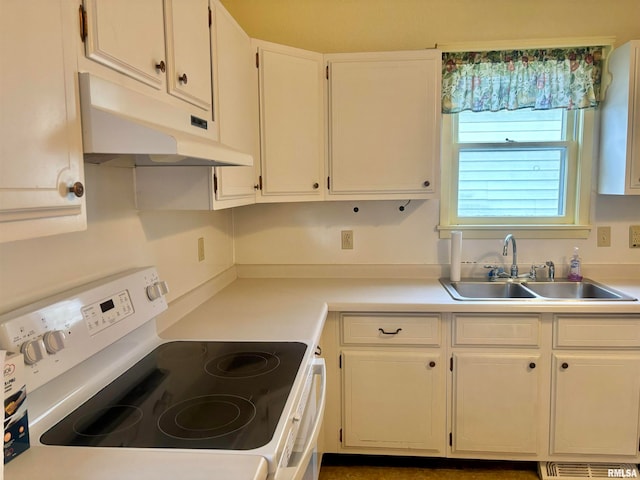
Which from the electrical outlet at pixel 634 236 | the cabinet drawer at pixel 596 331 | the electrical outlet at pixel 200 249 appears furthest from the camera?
the electrical outlet at pixel 634 236

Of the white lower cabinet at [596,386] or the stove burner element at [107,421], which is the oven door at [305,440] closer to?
the stove burner element at [107,421]

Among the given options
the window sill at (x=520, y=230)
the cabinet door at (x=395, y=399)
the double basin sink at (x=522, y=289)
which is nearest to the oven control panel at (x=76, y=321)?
the cabinet door at (x=395, y=399)

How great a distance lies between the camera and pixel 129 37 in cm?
109

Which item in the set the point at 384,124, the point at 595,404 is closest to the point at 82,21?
the point at 384,124

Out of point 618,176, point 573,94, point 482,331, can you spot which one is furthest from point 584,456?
point 573,94

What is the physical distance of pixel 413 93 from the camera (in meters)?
2.29

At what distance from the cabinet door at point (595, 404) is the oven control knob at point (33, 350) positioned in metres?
2.05

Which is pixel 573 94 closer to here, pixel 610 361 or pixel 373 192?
pixel 373 192

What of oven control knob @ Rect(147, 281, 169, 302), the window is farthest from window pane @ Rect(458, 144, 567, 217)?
oven control knob @ Rect(147, 281, 169, 302)

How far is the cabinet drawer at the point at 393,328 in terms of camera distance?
84.5 inches

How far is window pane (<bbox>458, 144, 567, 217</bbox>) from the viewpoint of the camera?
→ 8.57ft

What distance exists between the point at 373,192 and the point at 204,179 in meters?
1.03

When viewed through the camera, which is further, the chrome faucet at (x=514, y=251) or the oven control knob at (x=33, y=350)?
the chrome faucet at (x=514, y=251)

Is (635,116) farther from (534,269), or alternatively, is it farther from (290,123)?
(290,123)
